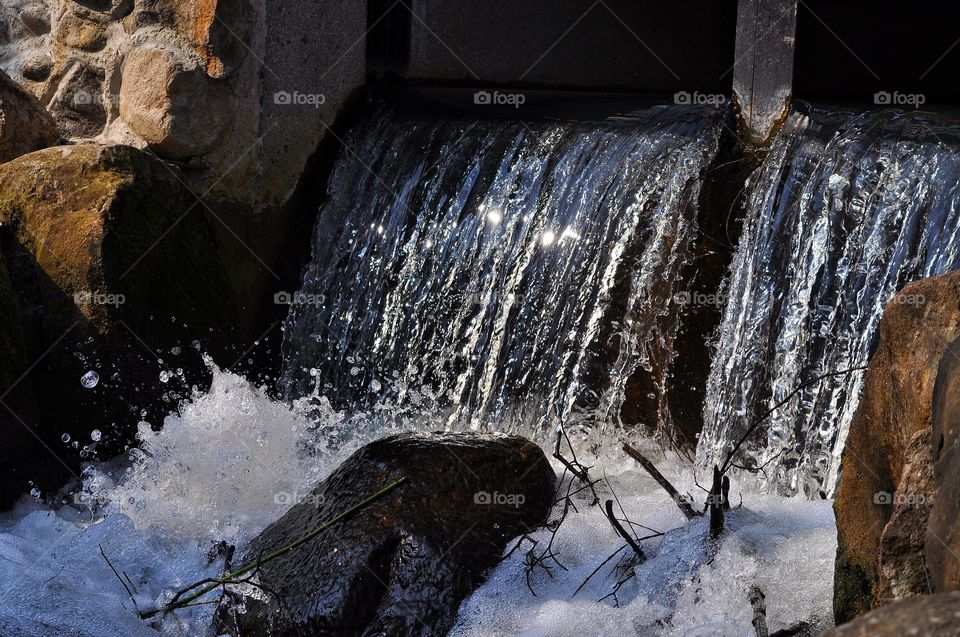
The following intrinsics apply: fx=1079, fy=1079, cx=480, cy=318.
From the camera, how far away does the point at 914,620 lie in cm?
139

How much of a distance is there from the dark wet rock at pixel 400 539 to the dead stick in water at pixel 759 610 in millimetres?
790

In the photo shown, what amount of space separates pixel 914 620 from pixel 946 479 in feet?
1.57

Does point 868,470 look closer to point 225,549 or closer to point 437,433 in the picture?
point 437,433

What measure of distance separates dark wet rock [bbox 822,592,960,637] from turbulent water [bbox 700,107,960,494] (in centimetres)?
234

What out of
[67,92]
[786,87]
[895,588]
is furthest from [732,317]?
[67,92]

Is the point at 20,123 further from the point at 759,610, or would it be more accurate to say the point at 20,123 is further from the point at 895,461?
the point at 895,461

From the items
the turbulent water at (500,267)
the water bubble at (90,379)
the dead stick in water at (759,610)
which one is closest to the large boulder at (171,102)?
the turbulent water at (500,267)

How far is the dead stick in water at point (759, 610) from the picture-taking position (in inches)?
98.6

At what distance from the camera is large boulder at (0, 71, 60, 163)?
4918 millimetres

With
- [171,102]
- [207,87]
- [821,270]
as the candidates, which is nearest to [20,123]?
[171,102]

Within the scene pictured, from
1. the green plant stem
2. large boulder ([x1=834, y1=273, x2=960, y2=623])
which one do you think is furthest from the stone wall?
large boulder ([x1=834, y1=273, x2=960, y2=623])

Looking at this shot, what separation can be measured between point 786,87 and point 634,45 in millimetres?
2978

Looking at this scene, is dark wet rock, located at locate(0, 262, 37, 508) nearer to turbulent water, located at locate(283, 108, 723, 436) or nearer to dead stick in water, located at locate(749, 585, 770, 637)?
turbulent water, located at locate(283, 108, 723, 436)

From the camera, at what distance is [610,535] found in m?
3.29
